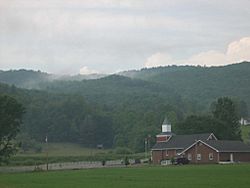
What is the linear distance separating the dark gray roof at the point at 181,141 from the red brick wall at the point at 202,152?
10.7ft

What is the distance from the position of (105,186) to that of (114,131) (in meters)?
159

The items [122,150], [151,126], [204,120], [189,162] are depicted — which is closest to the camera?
[189,162]

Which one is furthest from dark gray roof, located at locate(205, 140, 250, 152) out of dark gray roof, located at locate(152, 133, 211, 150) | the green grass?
the green grass

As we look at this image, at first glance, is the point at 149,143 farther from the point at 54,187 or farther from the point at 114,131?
→ the point at 54,187

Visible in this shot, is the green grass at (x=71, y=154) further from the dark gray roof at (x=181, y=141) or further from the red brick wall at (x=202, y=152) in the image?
the red brick wall at (x=202, y=152)

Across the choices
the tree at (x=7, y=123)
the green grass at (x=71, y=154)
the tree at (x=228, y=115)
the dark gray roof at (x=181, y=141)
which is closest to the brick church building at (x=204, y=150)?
the dark gray roof at (x=181, y=141)

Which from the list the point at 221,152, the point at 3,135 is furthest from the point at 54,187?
the point at 221,152

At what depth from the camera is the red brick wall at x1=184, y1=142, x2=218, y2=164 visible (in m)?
100

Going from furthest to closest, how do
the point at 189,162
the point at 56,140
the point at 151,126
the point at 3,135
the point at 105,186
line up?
the point at 56,140
the point at 151,126
the point at 189,162
the point at 3,135
the point at 105,186

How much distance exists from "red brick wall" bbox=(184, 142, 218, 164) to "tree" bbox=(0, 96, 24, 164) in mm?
29694

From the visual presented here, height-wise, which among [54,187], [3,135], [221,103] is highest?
[221,103]

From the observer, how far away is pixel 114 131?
19825 centimetres

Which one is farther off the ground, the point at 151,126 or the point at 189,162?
the point at 151,126

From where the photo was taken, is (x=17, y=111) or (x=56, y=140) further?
(x=56, y=140)
